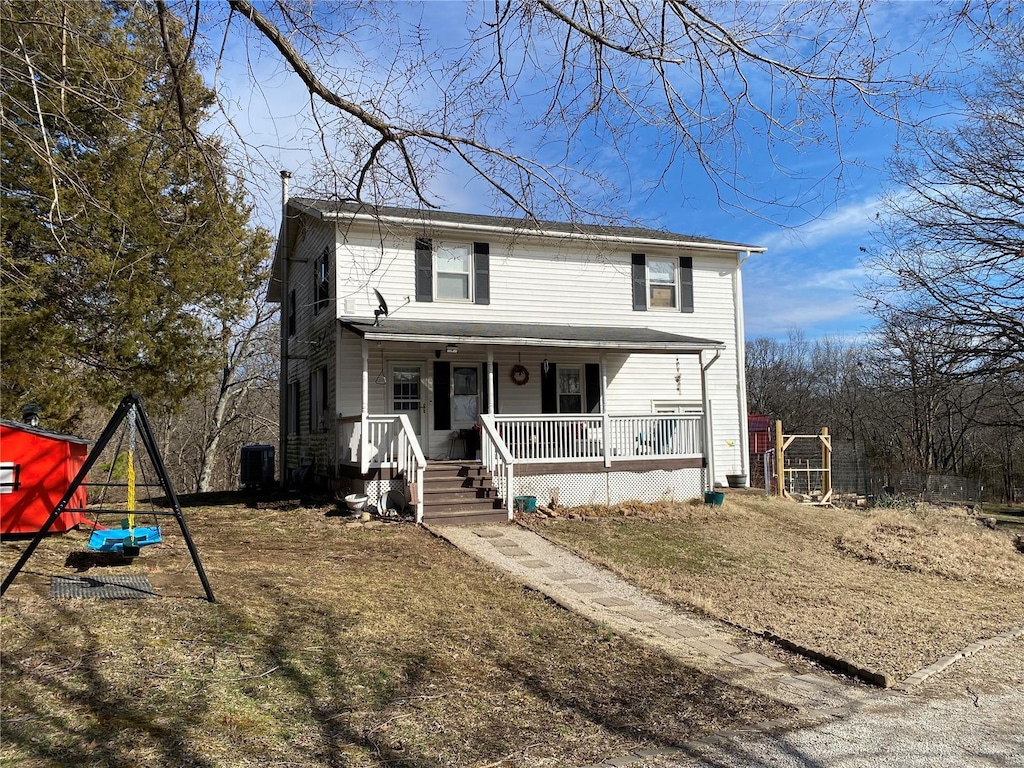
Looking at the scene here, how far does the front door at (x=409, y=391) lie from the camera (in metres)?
14.8

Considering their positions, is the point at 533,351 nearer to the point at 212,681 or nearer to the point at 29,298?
the point at 29,298

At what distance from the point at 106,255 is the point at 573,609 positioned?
9451 mm

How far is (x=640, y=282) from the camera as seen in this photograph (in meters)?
16.8

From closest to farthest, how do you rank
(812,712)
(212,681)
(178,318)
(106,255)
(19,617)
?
(212,681), (812,712), (19,617), (106,255), (178,318)

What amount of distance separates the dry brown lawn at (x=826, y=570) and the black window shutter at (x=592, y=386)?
10.5ft

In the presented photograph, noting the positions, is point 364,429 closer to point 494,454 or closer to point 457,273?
point 494,454

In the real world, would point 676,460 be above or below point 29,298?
below

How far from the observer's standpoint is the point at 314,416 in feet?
54.1

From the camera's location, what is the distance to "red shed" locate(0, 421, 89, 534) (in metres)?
8.32

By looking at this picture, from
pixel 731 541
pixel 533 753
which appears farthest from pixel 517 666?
pixel 731 541

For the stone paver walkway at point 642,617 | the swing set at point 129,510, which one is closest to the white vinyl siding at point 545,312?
the stone paver walkway at point 642,617

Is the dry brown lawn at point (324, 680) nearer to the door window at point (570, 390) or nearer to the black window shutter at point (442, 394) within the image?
the black window shutter at point (442, 394)

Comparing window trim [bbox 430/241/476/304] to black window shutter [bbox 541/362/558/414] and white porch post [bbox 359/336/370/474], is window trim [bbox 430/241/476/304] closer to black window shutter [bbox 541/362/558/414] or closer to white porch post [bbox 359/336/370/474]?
black window shutter [bbox 541/362/558/414]

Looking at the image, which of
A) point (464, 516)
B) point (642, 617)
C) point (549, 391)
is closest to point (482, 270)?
point (549, 391)
